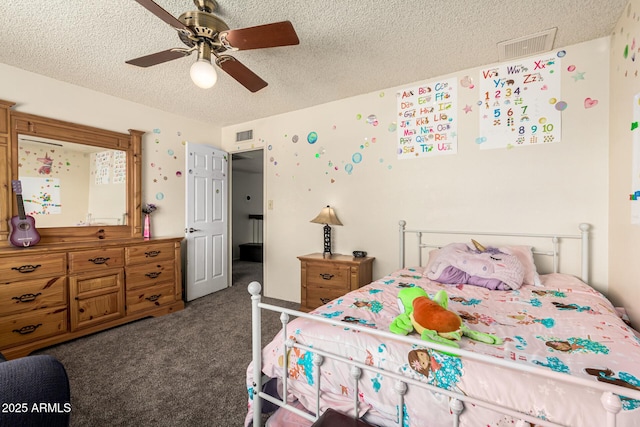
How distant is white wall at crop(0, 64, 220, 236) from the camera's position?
2598 millimetres

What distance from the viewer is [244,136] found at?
4.07m

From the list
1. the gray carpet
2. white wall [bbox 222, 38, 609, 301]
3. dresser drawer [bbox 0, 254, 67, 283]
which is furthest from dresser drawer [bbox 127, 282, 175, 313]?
white wall [bbox 222, 38, 609, 301]

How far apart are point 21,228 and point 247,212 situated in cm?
473

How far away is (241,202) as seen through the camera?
6.96 m

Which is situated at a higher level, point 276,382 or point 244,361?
point 276,382

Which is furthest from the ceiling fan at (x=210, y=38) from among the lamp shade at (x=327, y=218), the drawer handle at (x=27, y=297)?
the drawer handle at (x=27, y=297)

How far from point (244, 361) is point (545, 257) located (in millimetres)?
2553

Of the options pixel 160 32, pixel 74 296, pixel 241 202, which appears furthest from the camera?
pixel 241 202

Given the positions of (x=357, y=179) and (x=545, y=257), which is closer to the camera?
(x=545, y=257)

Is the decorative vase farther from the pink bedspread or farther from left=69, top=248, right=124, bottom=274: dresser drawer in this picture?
the pink bedspread

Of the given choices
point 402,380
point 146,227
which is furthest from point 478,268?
point 146,227

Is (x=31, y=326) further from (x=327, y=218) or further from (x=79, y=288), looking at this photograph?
(x=327, y=218)

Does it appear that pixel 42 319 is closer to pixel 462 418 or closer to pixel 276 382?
pixel 276 382

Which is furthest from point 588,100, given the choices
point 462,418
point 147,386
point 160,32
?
point 147,386
